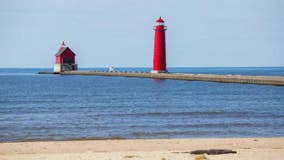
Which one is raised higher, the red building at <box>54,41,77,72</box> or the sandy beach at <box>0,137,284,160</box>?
the red building at <box>54,41,77,72</box>

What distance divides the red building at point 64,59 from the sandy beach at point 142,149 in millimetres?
77432

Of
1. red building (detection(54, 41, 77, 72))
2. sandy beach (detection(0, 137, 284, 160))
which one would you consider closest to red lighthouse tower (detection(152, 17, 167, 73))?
red building (detection(54, 41, 77, 72))

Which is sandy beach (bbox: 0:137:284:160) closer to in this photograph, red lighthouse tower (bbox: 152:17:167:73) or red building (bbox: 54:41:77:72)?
red lighthouse tower (bbox: 152:17:167:73)

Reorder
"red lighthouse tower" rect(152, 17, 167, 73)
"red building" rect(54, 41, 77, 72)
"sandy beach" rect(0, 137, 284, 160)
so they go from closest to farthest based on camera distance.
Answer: "sandy beach" rect(0, 137, 284, 160) < "red lighthouse tower" rect(152, 17, 167, 73) < "red building" rect(54, 41, 77, 72)

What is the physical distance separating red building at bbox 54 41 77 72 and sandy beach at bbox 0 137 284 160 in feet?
254

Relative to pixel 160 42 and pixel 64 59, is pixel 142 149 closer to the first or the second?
pixel 160 42

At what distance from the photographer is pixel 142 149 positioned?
1686 cm

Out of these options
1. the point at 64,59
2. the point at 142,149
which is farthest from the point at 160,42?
the point at 142,149

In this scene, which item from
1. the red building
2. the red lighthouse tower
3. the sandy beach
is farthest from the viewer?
the red building

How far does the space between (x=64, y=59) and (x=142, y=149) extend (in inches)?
3254

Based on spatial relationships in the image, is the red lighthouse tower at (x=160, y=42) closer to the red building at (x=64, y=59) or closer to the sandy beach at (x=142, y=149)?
the red building at (x=64, y=59)

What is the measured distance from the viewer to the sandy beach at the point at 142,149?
1441 cm

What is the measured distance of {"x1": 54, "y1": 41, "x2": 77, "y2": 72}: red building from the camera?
96.1 meters

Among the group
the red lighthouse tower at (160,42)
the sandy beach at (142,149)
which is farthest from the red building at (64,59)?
the sandy beach at (142,149)
